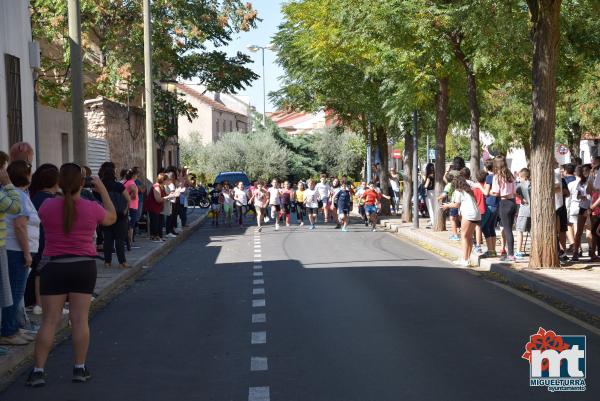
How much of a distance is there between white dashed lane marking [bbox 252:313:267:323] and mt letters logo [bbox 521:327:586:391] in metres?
2.92

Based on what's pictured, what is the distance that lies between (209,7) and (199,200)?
13.5 m

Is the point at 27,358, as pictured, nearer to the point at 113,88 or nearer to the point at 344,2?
the point at 344,2

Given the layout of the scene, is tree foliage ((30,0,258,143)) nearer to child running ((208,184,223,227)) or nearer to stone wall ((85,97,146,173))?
stone wall ((85,97,146,173))

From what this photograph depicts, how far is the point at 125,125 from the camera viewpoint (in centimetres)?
3384

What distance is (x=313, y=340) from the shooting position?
9031 millimetres

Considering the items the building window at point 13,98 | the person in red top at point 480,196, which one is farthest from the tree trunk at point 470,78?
the building window at point 13,98

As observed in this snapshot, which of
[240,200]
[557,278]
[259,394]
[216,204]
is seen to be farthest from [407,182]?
[259,394]

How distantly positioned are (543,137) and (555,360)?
7.62 meters

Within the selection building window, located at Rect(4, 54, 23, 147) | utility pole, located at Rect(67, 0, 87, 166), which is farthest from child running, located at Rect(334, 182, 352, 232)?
utility pole, located at Rect(67, 0, 87, 166)

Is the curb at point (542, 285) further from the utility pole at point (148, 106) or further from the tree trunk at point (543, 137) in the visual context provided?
the utility pole at point (148, 106)

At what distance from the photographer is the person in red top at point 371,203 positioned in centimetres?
2972

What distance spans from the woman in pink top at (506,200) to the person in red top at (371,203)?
41.9 feet

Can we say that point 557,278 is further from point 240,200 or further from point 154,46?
point 154,46

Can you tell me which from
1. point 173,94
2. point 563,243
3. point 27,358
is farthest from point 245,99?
point 27,358
